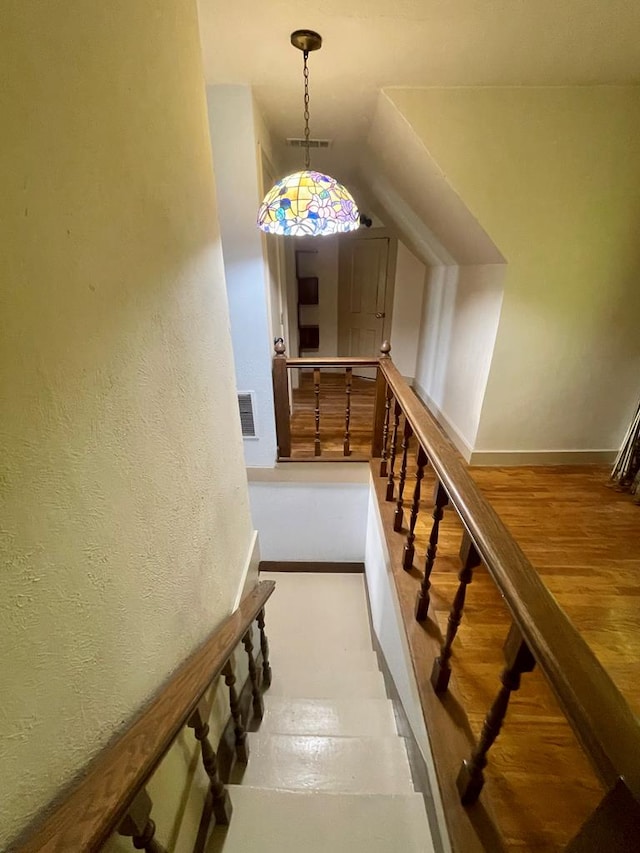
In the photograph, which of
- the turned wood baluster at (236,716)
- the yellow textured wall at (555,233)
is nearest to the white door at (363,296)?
the yellow textured wall at (555,233)

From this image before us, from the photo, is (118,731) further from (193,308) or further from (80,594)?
(193,308)

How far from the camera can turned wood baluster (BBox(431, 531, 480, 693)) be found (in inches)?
34.3

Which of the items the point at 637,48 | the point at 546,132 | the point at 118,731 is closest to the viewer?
the point at 118,731

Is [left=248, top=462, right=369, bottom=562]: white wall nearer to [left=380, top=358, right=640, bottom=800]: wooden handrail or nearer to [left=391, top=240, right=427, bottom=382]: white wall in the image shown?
[left=380, top=358, right=640, bottom=800]: wooden handrail

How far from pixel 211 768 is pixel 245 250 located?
2586 mm

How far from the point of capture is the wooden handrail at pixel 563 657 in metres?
0.46

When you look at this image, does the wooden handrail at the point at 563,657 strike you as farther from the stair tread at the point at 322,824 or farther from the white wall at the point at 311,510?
the white wall at the point at 311,510

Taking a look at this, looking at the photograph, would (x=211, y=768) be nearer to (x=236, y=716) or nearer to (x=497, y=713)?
(x=236, y=716)

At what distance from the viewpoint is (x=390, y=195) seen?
3275mm

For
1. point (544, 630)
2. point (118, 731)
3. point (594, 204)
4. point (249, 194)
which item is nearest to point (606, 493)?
point (594, 204)

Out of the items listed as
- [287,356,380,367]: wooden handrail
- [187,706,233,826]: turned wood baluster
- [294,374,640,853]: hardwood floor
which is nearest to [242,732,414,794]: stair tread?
[187,706,233,826]: turned wood baluster

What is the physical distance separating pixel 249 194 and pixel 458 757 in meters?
2.87

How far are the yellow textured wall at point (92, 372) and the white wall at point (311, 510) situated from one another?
1.96 meters

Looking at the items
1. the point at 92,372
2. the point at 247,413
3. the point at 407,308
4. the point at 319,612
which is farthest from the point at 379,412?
the point at 407,308
